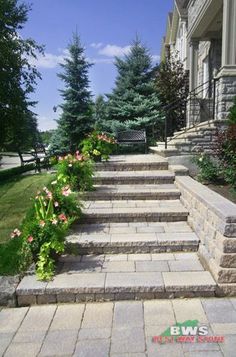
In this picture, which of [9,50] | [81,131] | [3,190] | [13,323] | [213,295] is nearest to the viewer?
[13,323]

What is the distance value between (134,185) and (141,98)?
29.9 feet

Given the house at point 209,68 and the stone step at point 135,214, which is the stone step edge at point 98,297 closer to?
the stone step at point 135,214

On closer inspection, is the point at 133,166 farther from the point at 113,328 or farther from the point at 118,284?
the point at 113,328

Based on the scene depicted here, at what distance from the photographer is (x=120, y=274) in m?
3.71

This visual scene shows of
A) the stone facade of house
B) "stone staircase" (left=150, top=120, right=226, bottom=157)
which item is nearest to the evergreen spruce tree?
the stone facade of house

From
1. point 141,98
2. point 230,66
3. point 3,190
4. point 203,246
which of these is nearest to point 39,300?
point 203,246

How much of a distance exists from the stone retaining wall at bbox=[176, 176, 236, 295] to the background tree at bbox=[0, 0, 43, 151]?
12.6 m

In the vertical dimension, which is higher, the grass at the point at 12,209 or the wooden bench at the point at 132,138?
the wooden bench at the point at 132,138

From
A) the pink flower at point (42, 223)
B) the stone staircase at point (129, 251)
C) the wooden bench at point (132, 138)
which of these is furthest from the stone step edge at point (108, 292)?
the wooden bench at point (132, 138)

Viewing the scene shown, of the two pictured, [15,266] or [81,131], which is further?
[81,131]

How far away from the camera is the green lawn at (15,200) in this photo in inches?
209

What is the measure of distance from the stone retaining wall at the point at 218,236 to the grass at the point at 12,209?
2050 mm

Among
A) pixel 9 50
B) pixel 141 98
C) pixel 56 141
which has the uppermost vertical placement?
pixel 9 50

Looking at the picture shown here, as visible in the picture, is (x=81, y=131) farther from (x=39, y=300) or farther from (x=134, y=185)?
(x=39, y=300)
